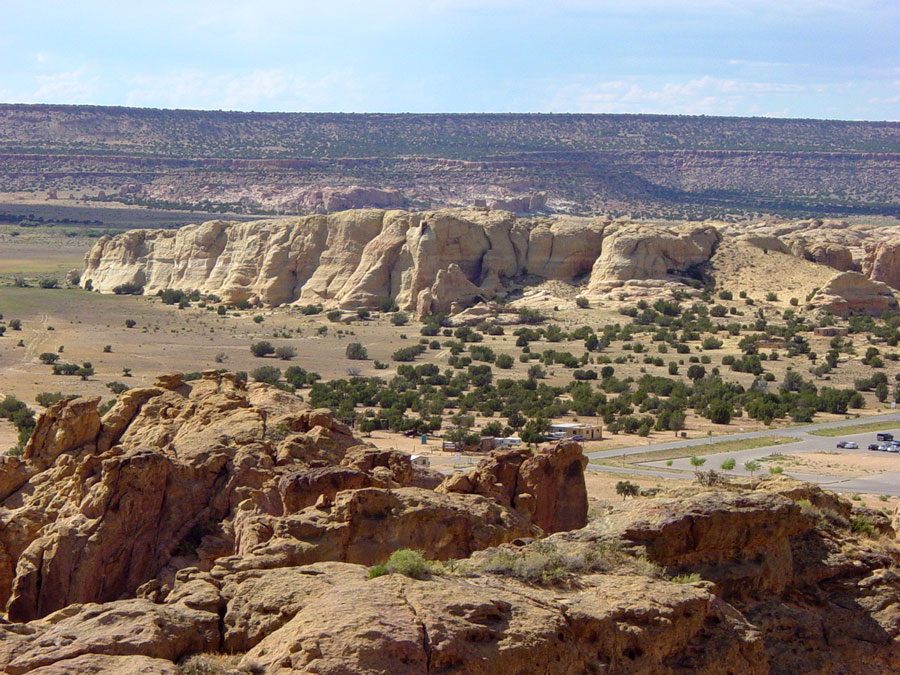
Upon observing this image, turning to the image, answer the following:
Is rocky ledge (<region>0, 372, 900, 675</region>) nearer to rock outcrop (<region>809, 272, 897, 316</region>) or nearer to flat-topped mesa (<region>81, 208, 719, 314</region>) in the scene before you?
flat-topped mesa (<region>81, 208, 719, 314</region>)

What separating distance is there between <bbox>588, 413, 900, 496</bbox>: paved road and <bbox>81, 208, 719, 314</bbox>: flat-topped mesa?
1151 inches

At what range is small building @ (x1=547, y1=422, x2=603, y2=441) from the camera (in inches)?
1518

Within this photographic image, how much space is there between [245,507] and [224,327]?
170 ft

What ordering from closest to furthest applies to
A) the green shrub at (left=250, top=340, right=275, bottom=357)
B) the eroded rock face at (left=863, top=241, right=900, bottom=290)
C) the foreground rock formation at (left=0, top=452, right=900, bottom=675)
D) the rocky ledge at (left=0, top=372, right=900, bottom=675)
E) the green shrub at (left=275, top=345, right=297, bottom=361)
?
the foreground rock formation at (left=0, top=452, right=900, bottom=675), the rocky ledge at (left=0, top=372, right=900, bottom=675), the green shrub at (left=275, top=345, right=297, bottom=361), the green shrub at (left=250, top=340, right=275, bottom=357), the eroded rock face at (left=863, top=241, right=900, bottom=290)

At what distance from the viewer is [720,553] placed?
12953 mm

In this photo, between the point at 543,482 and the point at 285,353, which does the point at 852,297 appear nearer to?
the point at 285,353

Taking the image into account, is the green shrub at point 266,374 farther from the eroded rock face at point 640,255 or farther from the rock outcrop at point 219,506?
the rock outcrop at point 219,506

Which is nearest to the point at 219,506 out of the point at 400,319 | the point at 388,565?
the point at 388,565

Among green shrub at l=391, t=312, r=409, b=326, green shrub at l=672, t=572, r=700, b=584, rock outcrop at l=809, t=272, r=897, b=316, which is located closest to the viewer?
green shrub at l=672, t=572, r=700, b=584

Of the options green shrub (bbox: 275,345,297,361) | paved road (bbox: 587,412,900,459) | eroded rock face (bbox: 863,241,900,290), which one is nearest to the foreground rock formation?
paved road (bbox: 587,412,900,459)

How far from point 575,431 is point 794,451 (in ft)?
21.4

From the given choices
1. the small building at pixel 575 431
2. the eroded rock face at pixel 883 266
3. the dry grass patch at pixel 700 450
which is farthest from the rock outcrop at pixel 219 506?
the eroded rock face at pixel 883 266

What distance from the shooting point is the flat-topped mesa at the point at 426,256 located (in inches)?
2800

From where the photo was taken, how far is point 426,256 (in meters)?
70.3
